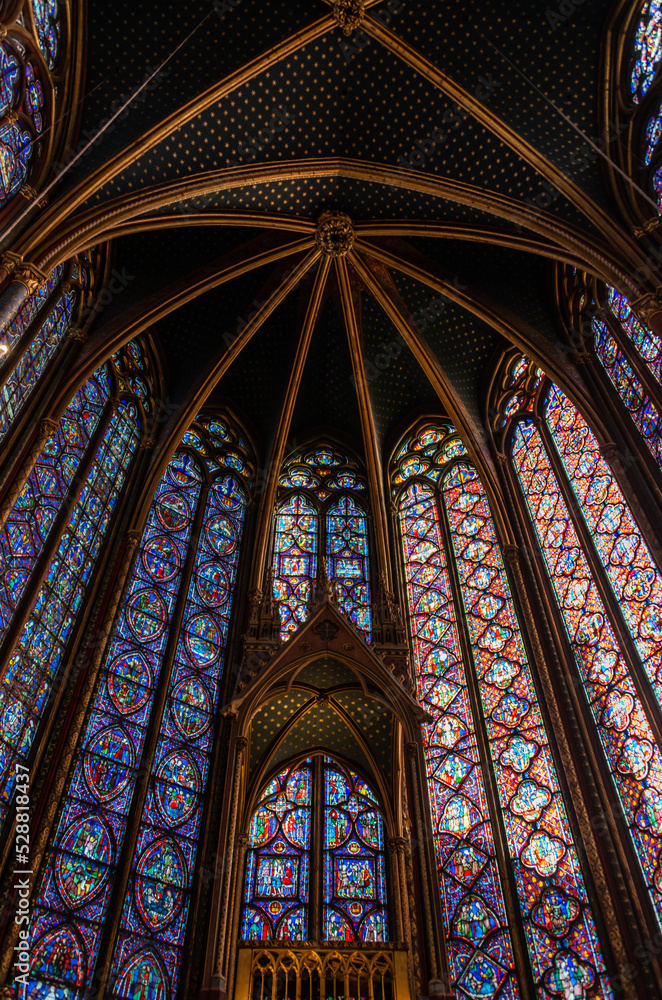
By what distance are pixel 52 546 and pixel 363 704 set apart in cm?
451

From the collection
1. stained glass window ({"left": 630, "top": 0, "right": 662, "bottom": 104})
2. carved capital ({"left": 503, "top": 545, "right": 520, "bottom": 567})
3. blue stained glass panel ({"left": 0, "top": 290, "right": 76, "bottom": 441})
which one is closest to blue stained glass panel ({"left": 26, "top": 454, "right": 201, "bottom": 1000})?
blue stained glass panel ({"left": 0, "top": 290, "right": 76, "bottom": 441})

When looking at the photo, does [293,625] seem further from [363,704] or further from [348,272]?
[348,272]

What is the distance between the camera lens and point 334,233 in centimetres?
1334

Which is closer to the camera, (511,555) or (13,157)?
(13,157)

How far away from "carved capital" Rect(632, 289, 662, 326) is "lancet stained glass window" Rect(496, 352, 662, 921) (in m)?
2.50

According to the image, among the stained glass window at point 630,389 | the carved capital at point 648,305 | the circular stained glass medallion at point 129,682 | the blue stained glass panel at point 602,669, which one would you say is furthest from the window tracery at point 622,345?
the circular stained glass medallion at point 129,682

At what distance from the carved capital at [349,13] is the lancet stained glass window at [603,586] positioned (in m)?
6.21

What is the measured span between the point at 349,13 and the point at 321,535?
8.16 m

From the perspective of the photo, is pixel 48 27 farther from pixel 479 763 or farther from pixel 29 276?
pixel 479 763

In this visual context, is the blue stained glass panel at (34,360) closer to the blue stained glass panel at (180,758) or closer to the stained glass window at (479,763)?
the blue stained glass panel at (180,758)

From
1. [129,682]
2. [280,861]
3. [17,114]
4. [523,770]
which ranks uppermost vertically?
[17,114]

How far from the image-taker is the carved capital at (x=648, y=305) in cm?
903

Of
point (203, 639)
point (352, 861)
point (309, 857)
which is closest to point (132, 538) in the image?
point (203, 639)

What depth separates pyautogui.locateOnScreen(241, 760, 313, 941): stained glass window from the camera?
967cm
